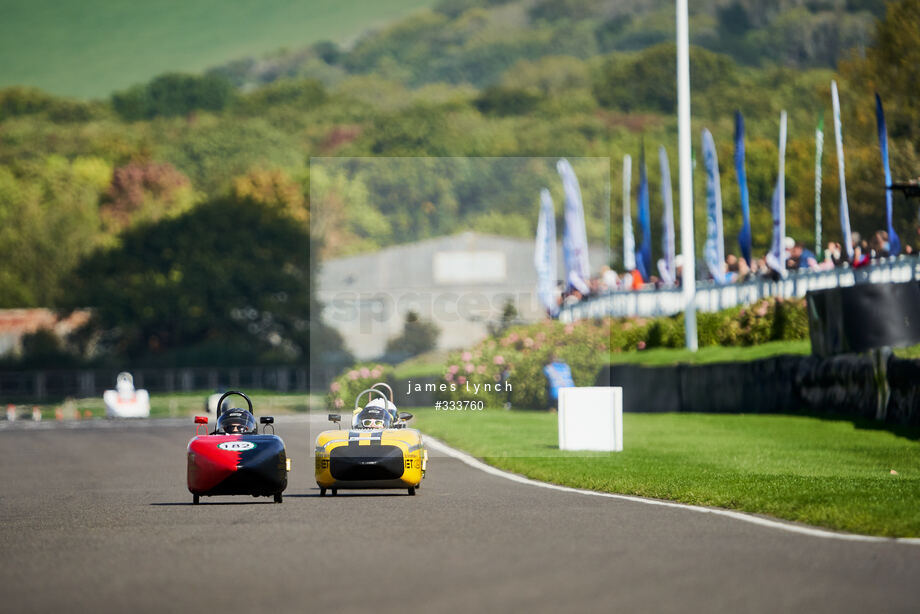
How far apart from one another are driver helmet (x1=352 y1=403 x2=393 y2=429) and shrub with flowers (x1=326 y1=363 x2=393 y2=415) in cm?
711

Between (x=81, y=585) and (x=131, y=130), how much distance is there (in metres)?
143

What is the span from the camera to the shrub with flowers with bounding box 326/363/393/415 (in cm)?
2936

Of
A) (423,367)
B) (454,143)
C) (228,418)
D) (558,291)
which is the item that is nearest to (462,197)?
(454,143)

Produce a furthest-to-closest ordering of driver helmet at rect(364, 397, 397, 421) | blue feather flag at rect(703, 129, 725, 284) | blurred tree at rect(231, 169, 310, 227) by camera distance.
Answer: blurred tree at rect(231, 169, 310, 227) < blue feather flag at rect(703, 129, 725, 284) < driver helmet at rect(364, 397, 397, 421)

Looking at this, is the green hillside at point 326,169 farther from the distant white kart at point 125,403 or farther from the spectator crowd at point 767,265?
the distant white kart at point 125,403

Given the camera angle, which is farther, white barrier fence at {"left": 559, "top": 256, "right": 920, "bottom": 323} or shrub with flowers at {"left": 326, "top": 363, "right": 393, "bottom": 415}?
white barrier fence at {"left": 559, "top": 256, "right": 920, "bottom": 323}

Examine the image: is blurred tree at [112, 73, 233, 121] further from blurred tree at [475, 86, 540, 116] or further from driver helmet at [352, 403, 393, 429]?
driver helmet at [352, 403, 393, 429]

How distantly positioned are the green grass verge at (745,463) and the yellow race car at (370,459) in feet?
7.35

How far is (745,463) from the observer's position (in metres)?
21.9

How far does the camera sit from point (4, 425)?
50.6 m

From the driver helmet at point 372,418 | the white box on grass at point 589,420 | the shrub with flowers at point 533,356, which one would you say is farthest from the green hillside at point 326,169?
the driver helmet at point 372,418

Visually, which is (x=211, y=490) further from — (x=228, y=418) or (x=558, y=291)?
(x=558, y=291)

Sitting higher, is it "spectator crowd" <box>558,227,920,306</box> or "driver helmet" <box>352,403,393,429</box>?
"spectator crowd" <box>558,227,920,306</box>

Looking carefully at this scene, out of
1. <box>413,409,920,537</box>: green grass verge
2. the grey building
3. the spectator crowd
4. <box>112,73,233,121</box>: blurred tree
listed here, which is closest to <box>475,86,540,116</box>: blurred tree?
<box>112,73,233,121</box>: blurred tree
